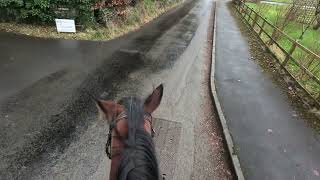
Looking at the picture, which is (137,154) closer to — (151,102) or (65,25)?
(151,102)

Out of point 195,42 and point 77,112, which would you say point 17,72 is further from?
point 195,42

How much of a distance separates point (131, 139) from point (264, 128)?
5.72 meters

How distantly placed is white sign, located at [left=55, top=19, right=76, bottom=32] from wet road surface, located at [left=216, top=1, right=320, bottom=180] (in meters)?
6.76

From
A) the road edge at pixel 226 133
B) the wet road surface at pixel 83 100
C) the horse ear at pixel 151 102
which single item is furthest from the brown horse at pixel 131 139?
the road edge at pixel 226 133

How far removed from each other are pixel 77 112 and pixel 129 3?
11.2 metres

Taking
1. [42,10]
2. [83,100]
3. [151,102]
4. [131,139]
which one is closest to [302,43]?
[83,100]

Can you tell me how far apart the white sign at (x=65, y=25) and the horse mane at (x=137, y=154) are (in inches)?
435

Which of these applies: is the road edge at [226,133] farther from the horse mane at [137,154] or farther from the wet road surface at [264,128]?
the horse mane at [137,154]

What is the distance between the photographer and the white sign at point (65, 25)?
40.5ft

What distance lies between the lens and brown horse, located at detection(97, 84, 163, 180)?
219 centimetres

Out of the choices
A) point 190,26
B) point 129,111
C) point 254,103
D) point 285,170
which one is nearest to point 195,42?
point 190,26

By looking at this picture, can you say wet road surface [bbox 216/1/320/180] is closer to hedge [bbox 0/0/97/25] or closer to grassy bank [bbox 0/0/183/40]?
grassy bank [bbox 0/0/183/40]

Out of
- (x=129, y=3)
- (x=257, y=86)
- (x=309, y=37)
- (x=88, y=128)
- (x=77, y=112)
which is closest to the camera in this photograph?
(x=88, y=128)

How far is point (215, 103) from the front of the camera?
8.17 m
